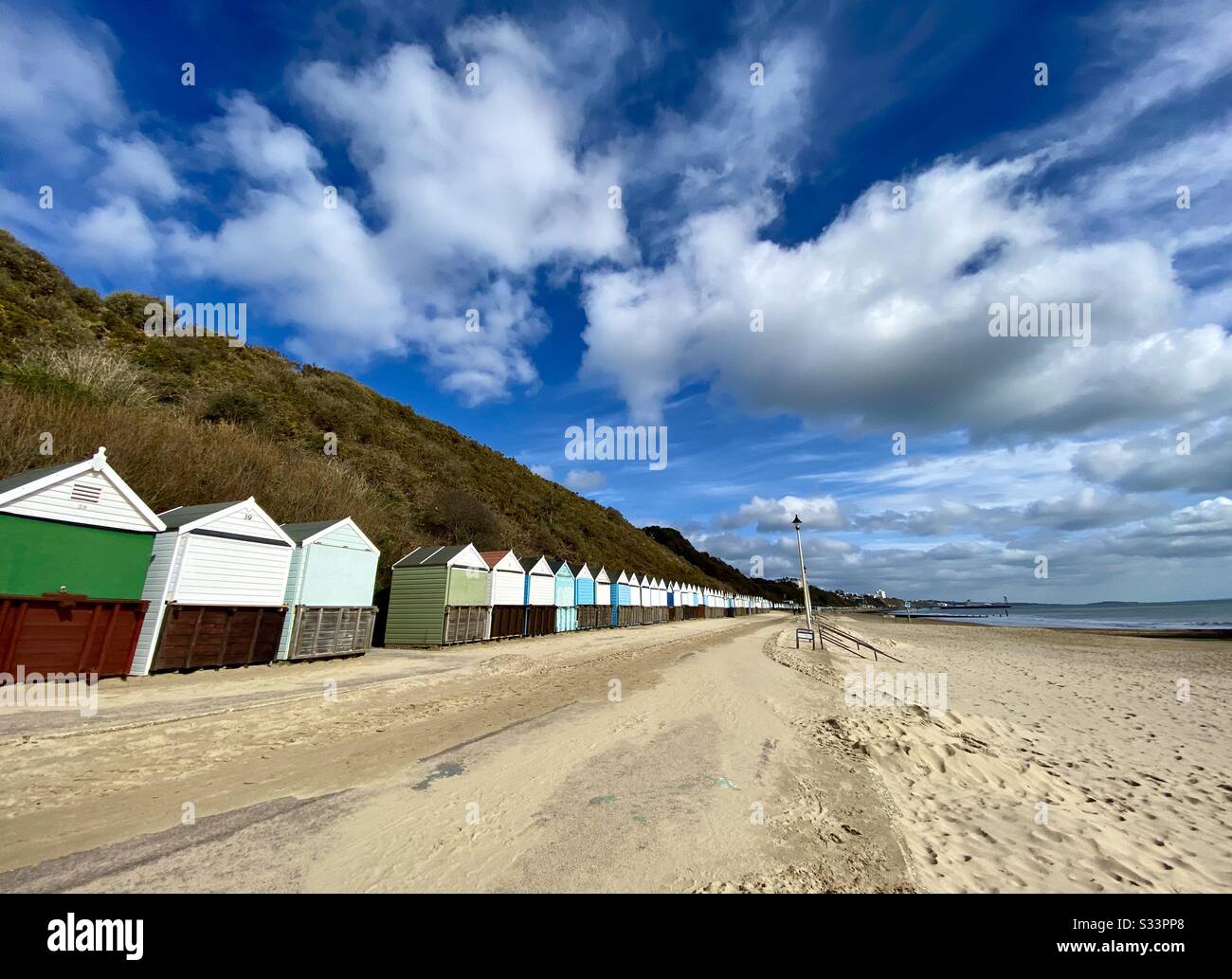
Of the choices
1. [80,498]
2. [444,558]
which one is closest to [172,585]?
[80,498]

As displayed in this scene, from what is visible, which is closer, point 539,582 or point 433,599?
point 433,599

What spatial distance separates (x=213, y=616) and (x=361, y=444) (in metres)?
33.0

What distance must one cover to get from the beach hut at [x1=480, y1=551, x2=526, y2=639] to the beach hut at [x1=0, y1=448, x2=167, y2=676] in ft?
52.0

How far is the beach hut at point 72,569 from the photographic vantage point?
11.5m

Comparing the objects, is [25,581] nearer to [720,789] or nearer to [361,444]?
[720,789]

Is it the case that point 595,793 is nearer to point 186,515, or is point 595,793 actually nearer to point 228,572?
point 228,572

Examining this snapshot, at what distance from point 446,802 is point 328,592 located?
15.8 meters

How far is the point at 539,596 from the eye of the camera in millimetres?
34312

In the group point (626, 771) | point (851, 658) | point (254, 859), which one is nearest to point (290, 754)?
point (254, 859)

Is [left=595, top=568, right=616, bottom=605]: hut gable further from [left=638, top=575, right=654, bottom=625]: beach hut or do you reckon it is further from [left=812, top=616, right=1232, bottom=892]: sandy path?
[left=812, top=616, right=1232, bottom=892]: sandy path

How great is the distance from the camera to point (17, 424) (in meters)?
17.7

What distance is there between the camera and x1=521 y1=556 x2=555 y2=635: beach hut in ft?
108

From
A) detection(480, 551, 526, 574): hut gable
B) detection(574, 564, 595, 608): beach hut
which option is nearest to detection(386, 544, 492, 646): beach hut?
detection(480, 551, 526, 574): hut gable

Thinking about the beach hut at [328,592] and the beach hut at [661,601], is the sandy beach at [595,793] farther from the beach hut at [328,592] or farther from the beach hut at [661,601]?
the beach hut at [661,601]
